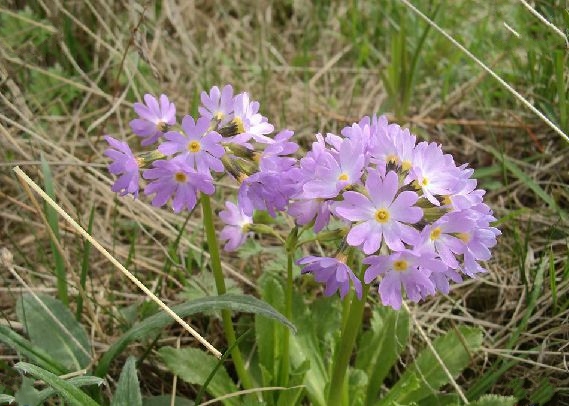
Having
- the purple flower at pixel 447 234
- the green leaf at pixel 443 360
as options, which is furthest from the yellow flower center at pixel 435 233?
the green leaf at pixel 443 360

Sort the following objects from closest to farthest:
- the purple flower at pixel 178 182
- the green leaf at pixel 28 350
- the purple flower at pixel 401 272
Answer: the purple flower at pixel 401 272, the purple flower at pixel 178 182, the green leaf at pixel 28 350

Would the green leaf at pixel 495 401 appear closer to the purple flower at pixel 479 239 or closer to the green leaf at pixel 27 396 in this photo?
the purple flower at pixel 479 239

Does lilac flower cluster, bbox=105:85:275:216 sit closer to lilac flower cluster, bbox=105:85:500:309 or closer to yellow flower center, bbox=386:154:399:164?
lilac flower cluster, bbox=105:85:500:309

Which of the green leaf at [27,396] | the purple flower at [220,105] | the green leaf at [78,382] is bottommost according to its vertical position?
the green leaf at [78,382]

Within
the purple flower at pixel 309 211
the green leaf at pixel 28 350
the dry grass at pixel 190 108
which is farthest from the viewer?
the dry grass at pixel 190 108

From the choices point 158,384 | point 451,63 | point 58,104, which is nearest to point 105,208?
point 58,104

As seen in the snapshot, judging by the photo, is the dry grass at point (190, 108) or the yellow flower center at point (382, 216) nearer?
the yellow flower center at point (382, 216)

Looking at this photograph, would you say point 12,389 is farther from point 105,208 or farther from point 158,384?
point 105,208

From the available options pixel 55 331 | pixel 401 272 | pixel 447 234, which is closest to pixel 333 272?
pixel 401 272
